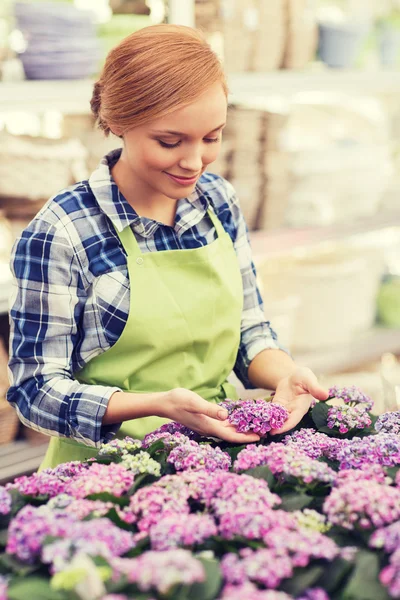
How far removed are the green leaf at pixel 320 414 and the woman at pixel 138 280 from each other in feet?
0.07

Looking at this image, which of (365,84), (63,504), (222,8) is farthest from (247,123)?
(63,504)

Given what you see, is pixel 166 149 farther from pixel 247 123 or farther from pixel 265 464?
pixel 247 123

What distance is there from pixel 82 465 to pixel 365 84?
2212mm

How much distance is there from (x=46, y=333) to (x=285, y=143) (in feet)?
6.36

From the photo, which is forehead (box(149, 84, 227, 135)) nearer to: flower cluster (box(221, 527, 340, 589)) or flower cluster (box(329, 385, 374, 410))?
flower cluster (box(329, 385, 374, 410))

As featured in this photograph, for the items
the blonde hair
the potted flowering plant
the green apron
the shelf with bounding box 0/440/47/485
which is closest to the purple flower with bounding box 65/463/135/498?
the potted flowering plant

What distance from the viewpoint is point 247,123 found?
2.55 meters

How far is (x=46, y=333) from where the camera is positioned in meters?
1.29

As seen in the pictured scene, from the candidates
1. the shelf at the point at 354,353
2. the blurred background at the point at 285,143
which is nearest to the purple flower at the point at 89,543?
the blurred background at the point at 285,143

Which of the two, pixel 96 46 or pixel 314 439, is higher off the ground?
pixel 96 46

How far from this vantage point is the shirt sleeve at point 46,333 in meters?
1.25

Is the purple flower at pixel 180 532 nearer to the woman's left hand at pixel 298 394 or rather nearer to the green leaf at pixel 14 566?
the green leaf at pixel 14 566

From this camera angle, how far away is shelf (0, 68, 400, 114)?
205 centimetres

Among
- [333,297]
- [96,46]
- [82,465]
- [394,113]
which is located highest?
[96,46]
